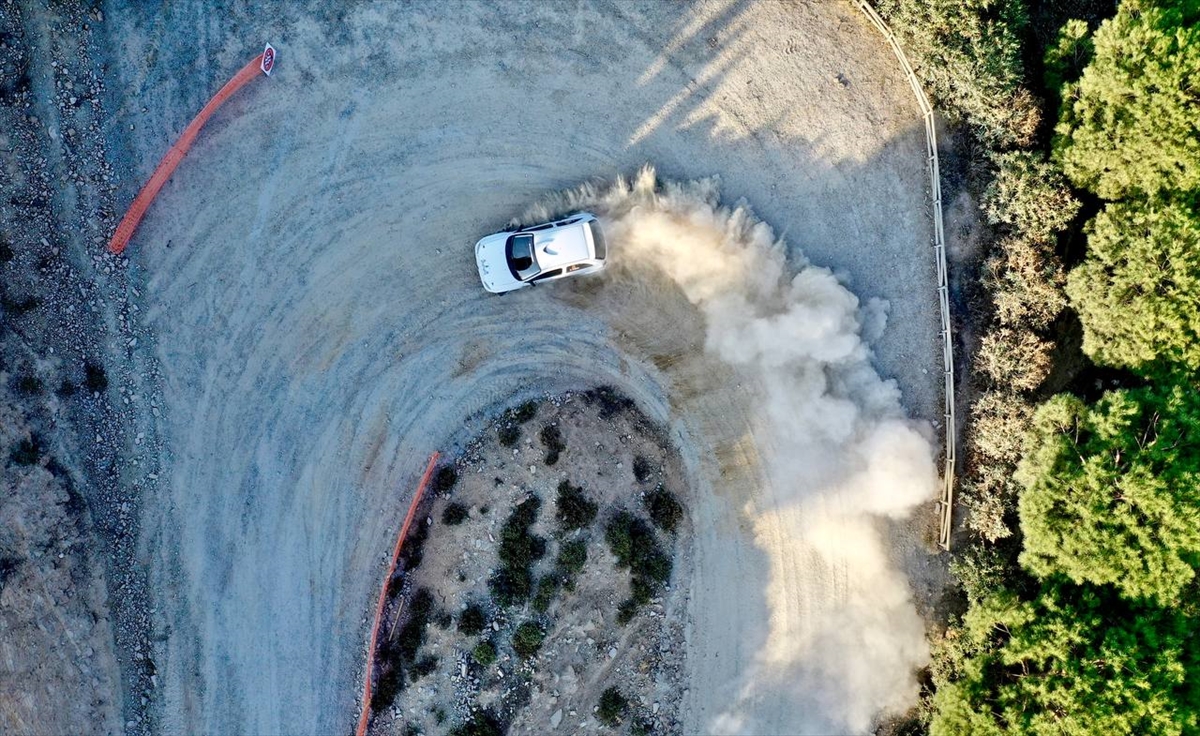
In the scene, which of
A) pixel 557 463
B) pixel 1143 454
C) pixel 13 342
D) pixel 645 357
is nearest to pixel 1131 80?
pixel 1143 454

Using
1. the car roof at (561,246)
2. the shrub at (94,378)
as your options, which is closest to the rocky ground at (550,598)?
the car roof at (561,246)

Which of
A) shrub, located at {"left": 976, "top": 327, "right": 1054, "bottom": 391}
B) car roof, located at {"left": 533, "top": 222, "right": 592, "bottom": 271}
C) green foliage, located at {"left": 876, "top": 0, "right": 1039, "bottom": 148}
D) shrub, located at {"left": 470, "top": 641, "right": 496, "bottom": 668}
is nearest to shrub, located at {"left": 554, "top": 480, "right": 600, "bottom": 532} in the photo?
shrub, located at {"left": 470, "top": 641, "right": 496, "bottom": 668}

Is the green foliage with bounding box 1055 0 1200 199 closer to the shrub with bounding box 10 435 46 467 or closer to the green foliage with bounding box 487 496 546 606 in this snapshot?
the green foliage with bounding box 487 496 546 606

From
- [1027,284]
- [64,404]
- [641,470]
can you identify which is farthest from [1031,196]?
[64,404]

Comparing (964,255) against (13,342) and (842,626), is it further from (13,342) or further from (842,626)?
(13,342)

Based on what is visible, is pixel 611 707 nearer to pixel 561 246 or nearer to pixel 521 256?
pixel 521 256

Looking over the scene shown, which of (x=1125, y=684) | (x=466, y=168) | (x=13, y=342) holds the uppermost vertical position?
(x=466, y=168)
